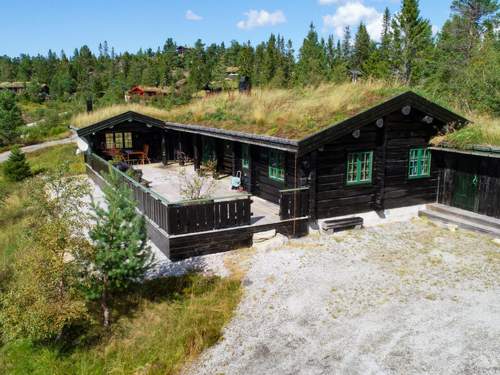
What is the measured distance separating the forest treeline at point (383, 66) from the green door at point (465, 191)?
24.4 feet

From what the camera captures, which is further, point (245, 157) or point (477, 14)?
point (477, 14)

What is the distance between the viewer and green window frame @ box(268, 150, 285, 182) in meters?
12.8

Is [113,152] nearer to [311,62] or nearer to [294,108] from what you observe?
[294,108]

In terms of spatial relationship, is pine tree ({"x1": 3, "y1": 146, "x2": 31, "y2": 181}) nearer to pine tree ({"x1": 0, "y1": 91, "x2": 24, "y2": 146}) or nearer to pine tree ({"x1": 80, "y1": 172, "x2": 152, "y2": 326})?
pine tree ({"x1": 80, "y1": 172, "x2": 152, "y2": 326})

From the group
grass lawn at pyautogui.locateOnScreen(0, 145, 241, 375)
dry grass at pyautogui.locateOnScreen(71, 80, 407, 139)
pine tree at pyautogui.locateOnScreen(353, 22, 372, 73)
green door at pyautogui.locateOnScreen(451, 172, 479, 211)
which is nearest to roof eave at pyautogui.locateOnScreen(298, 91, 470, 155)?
dry grass at pyautogui.locateOnScreen(71, 80, 407, 139)

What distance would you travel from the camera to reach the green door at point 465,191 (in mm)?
12742

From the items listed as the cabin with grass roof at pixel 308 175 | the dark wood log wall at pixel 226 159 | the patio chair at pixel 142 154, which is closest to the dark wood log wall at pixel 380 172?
the cabin with grass roof at pixel 308 175

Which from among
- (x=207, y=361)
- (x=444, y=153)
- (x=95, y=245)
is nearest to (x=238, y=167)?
(x=444, y=153)

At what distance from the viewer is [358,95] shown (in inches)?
528

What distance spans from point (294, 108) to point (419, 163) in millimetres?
4380

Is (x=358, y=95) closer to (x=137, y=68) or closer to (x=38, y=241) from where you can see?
(x=38, y=241)

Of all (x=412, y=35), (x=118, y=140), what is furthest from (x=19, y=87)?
(x=118, y=140)

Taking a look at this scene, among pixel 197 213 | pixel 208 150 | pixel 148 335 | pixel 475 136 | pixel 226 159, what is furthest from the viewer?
pixel 208 150

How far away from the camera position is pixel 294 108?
13680mm
